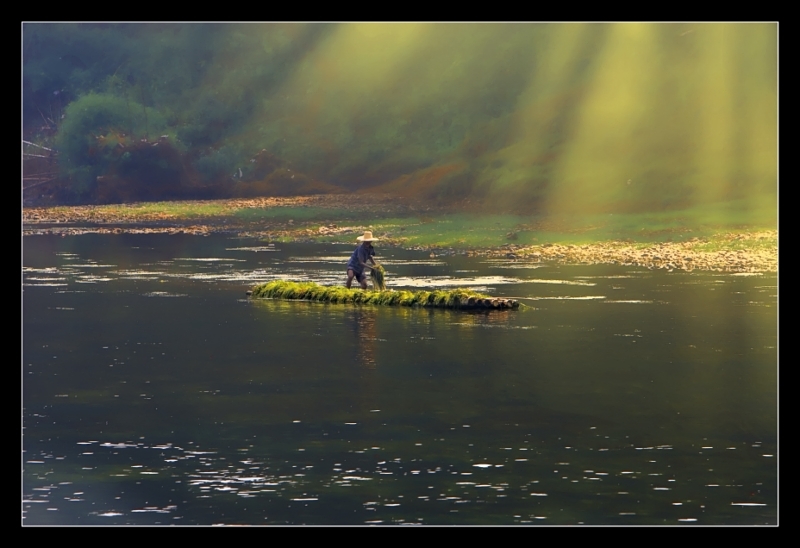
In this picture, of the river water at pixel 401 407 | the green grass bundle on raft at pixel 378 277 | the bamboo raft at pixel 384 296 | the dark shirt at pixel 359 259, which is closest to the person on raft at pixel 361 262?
the dark shirt at pixel 359 259

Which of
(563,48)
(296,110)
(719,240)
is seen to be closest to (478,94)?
(563,48)

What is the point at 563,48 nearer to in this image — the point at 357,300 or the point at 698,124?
the point at 698,124

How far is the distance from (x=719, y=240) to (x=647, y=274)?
11.4m

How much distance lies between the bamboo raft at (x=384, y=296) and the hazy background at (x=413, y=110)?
29.9 metres

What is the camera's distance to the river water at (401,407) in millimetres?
17609

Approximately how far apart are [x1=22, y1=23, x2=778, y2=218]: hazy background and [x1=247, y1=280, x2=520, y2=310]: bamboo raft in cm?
2993

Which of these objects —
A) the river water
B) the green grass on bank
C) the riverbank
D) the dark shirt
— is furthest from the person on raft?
the green grass on bank

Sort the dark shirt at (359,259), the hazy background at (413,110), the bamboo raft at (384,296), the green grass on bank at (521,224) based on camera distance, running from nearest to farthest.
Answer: the bamboo raft at (384,296), the dark shirt at (359,259), the green grass on bank at (521,224), the hazy background at (413,110)

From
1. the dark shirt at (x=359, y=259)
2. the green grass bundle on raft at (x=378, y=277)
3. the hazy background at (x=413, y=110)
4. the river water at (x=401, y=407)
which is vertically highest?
the hazy background at (x=413, y=110)

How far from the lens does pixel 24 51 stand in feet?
290

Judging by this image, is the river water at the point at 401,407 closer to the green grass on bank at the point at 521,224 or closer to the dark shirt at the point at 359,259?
the dark shirt at the point at 359,259

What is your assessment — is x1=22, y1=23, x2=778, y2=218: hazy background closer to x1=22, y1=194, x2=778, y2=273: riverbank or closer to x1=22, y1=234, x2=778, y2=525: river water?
x1=22, y1=194, x2=778, y2=273: riverbank

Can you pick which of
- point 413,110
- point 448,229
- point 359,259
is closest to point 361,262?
point 359,259

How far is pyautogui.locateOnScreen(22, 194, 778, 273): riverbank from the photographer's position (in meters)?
46.6
